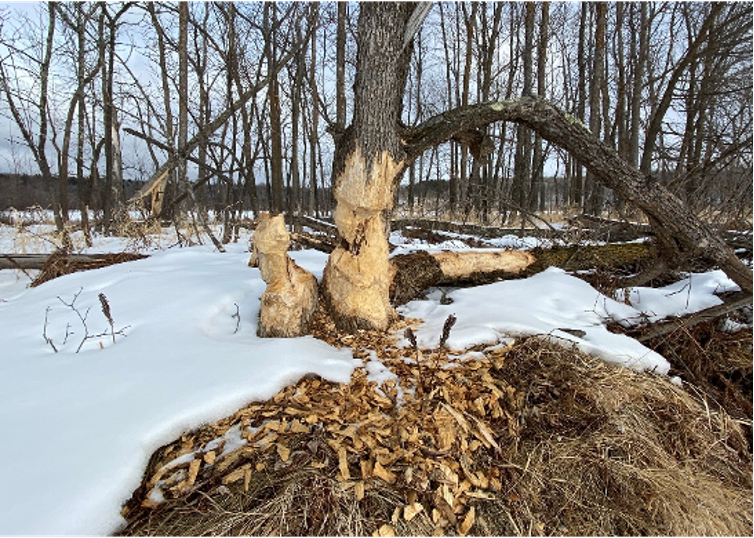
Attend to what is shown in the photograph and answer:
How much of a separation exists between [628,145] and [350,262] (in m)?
10.8

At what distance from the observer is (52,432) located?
133 cm

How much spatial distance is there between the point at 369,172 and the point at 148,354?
4.64 feet

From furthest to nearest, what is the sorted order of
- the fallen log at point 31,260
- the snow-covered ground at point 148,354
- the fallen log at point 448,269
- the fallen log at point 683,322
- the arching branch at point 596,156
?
1. the fallen log at point 31,260
2. the fallen log at point 448,269
3. the fallen log at point 683,322
4. the arching branch at point 596,156
5. the snow-covered ground at point 148,354

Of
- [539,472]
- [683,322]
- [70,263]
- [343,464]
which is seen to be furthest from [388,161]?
[70,263]

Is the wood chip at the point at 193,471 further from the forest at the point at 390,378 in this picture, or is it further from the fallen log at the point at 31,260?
the fallen log at the point at 31,260

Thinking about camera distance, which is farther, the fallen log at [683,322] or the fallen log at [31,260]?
the fallen log at [31,260]

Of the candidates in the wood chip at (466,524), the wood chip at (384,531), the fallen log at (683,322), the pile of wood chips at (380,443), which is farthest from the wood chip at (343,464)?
the fallen log at (683,322)

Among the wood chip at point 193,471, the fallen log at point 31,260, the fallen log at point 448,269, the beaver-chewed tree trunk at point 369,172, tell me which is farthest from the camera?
the fallen log at point 31,260

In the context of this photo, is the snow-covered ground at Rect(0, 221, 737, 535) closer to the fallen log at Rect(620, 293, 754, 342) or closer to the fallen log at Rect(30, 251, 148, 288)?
the fallen log at Rect(620, 293, 754, 342)

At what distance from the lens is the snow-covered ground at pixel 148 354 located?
1186 mm

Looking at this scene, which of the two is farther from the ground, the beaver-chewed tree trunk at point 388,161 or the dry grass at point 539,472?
the beaver-chewed tree trunk at point 388,161

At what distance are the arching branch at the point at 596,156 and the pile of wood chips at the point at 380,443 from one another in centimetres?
133

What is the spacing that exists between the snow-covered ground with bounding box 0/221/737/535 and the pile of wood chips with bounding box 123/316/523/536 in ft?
0.29

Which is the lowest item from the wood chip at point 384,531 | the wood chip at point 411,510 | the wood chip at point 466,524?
the wood chip at point 466,524
